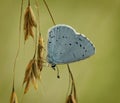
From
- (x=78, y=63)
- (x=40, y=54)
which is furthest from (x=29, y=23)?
(x=78, y=63)

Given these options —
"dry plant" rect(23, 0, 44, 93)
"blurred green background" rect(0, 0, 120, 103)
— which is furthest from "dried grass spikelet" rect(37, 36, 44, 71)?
"blurred green background" rect(0, 0, 120, 103)

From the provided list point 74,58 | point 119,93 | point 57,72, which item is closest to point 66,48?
point 74,58

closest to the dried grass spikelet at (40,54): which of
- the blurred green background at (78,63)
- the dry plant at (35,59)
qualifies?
the dry plant at (35,59)

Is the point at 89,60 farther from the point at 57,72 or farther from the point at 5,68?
the point at 5,68

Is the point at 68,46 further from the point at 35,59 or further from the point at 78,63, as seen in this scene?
the point at 78,63

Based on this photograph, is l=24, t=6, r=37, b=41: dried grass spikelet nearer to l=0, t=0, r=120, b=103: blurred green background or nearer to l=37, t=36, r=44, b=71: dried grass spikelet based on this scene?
l=37, t=36, r=44, b=71: dried grass spikelet

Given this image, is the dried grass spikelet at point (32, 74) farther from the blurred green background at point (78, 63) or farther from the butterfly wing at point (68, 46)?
the blurred green background at point (78, 63)

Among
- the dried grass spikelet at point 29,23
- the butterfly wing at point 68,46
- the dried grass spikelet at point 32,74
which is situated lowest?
the dried grass spikelet at point 32,74
